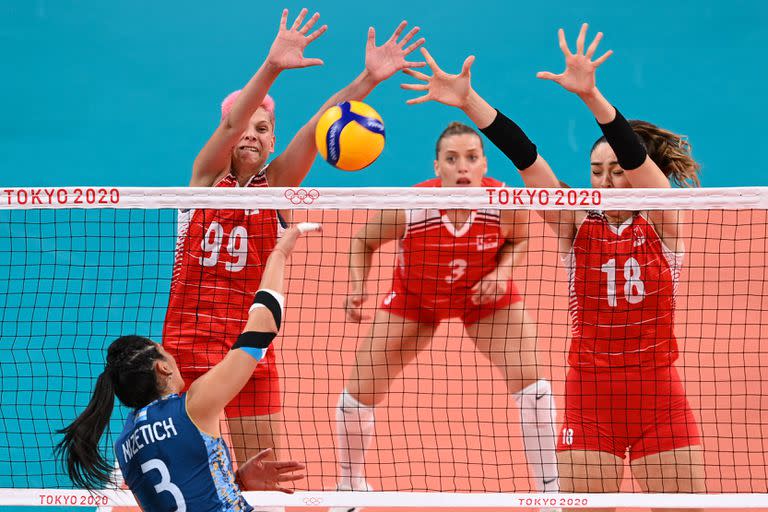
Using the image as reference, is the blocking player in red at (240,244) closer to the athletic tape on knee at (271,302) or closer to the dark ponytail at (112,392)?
the athletic tape on knee at (271,302)

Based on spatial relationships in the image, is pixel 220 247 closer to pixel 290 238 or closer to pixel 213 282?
pixel 213 282

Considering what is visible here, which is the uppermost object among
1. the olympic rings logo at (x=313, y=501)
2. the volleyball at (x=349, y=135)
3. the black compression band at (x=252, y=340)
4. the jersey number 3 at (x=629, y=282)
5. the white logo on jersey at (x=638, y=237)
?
the volleyball at (x=349, y=135)

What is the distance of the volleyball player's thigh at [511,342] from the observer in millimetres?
6309

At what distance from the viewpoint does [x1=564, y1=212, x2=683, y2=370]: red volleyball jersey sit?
5320 millimetres

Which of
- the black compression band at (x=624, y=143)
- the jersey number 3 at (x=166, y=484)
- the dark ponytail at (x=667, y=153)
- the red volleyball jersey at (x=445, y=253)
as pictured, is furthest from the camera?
the red volleyball jersey at (x=445, y=253)

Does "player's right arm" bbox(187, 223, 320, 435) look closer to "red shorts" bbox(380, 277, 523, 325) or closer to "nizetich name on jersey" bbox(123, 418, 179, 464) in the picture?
"nizetich name on jersey" bbox(123, 418, 179, 464)

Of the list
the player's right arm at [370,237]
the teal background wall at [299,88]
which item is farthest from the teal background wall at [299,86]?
the player's right arm at [370,237]

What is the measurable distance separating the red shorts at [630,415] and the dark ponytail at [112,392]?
2266 mm

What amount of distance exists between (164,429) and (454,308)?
2.81 m

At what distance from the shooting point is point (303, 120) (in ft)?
44.0

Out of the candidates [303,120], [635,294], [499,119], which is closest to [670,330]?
[635,294]

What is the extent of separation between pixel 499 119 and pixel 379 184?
7281 mm

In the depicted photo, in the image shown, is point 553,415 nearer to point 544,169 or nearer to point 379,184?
point 544,169

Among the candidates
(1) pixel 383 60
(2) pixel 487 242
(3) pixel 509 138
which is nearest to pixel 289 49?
(1) pixel 383 60
